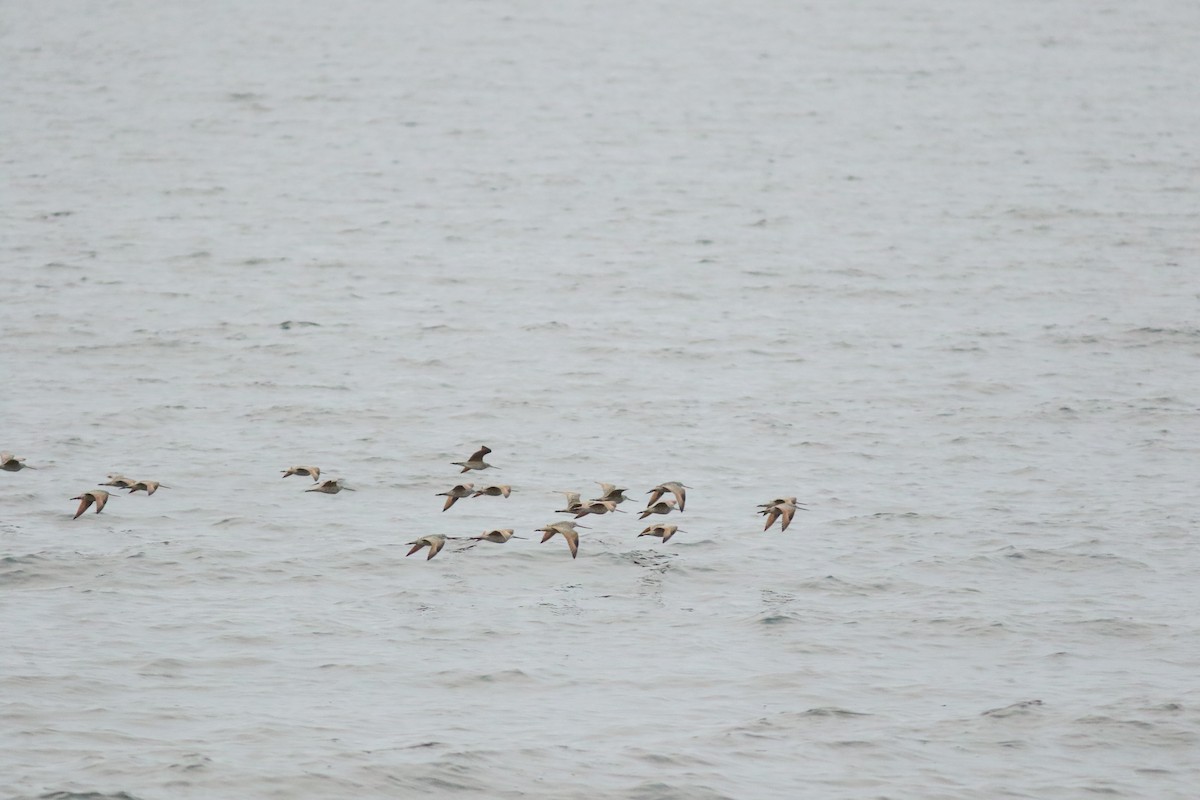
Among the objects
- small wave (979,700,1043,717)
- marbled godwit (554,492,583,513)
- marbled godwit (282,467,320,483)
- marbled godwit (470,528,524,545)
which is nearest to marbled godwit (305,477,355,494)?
marbled godwit (282,467,320,483)

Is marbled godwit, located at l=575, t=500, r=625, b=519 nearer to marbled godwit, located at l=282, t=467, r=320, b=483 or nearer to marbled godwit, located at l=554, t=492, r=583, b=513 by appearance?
marbled godwit, located at l=554, t=492, r=583, b=513

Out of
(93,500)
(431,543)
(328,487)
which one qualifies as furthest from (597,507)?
(93,500)

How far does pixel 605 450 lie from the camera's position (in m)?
30.2

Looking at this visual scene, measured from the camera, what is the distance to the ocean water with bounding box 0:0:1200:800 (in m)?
18.6

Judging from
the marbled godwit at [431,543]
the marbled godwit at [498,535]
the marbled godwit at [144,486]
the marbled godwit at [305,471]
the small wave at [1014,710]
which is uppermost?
the marbled godwit at [305,471]

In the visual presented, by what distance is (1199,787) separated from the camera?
17.7 meters

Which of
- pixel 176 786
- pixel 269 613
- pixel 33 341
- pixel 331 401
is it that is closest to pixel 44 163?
→ pixel 33 341

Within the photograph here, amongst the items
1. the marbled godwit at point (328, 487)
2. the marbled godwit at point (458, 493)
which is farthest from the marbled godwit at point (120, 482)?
the marbled godwit at point (458, 493)

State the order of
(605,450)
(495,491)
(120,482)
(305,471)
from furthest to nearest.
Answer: (605,450)
(305,471)
(120,482)
(495,491)

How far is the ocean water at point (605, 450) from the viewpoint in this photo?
18.6 metres

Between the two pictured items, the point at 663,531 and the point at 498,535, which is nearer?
the point at 498,535

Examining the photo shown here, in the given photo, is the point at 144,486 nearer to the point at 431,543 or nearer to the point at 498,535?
Answer: the point at 431,543

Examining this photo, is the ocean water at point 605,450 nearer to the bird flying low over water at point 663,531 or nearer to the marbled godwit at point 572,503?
the bird flying low over water at point 663,531

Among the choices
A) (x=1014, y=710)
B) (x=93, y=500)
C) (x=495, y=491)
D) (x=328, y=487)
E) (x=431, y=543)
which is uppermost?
(x=495, y=491)
